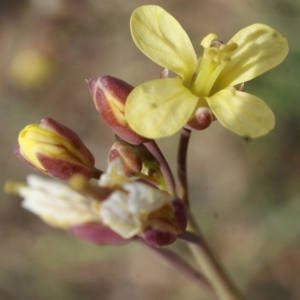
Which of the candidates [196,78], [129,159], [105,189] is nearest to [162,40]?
[196,78]

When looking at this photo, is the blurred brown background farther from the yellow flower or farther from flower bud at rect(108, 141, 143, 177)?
flower bud at rect(108, 141, 143, 177)

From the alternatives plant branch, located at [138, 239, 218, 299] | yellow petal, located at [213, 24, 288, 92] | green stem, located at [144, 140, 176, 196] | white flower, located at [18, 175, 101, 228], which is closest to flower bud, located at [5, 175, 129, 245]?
white flower, located at [18, 175, 101, 228]

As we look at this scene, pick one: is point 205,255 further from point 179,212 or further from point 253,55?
point 253,55

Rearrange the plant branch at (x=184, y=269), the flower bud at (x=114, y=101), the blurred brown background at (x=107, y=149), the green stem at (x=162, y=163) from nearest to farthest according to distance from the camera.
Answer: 1. the flower bud at (x=114, y=101)
2. the green stem at (x=162, y=163)
3. the plant branch at (x=184, y=269)
4. the blurred brown background at (x=107, y=149)

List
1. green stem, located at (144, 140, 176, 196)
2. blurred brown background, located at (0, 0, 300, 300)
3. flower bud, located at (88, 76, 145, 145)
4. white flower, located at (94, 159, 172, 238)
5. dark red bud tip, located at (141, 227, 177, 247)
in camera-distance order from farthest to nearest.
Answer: blurred brown background, located at (0, 0, 300, 300), green stem, located at (144, 140, 176, 196), flower bud, located at (88, 76, 145, 145), dark red bud tip, located at (141, 227, 177, 247), white flower, located at (94, 159, 172, 238)

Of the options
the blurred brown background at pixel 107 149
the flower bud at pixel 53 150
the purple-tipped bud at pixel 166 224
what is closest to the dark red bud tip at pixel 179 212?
the purple-tipped bud at pixel 166 224

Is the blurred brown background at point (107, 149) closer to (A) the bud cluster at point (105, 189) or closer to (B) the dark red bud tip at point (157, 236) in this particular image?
(A) the bud cluster at point (105, 189)
